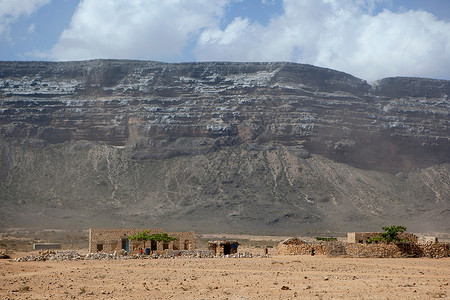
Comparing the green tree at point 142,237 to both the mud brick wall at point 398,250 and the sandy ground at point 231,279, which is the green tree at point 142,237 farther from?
the mud brick wall at point 398,250

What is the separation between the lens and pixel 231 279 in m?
27.0

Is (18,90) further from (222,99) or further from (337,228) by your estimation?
(337,228)

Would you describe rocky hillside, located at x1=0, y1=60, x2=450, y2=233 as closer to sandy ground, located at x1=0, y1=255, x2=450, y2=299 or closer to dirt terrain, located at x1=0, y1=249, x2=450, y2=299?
dirt terrain, located at x1=0, y1=249, x2=450, y2=299

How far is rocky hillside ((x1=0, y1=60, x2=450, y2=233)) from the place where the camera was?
94312 mm

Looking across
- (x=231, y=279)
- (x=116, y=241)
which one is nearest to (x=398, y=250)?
(x=231, y=279)

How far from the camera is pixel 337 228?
295ft

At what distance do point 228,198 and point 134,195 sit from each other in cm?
1301

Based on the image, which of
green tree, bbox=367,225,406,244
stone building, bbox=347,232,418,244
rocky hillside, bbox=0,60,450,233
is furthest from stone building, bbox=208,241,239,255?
rocky hillside, bbox=0,60,450,233

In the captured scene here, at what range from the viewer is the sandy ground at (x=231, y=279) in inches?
901

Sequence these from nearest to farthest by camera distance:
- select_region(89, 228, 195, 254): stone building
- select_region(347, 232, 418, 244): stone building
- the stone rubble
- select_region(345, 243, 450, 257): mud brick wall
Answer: select_region(345, 243, 450, 257): mud brick wall < the stone rubble < select_region(347, 232, 418, 244): stone building < select_region(89, 228, 195, 254): stone building

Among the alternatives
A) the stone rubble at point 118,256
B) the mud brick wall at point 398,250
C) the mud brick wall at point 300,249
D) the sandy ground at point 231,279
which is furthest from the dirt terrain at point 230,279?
the mud brick wall at point 300,249

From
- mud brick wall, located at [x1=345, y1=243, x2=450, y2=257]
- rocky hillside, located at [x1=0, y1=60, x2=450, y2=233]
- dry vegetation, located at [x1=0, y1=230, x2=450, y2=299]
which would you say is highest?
rocky hillside, located at [x1=0, y1=60, x2=450, y2=233]

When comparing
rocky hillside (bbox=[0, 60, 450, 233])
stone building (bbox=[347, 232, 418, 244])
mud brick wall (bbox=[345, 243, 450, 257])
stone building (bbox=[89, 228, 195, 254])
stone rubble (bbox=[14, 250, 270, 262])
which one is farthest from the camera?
rocky hillside (bbox=[0, 60, 450, 233])

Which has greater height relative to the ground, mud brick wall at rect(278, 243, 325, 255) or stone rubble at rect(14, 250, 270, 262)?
mud brick wall at rect(278, 243, 325, 255)
